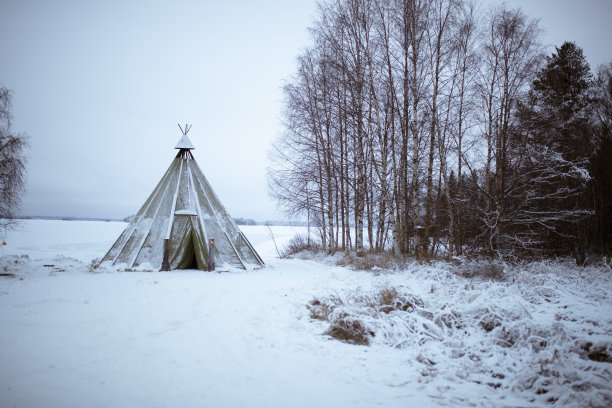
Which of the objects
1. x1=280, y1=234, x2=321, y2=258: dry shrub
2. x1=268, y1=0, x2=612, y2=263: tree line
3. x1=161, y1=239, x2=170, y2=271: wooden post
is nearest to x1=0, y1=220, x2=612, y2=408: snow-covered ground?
x1=161, y1=239, x2=170, y2=271: wooden post

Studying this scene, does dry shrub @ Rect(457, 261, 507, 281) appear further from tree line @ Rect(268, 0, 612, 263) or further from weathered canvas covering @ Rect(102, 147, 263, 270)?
weathered canvas covering @ Rect(102, 147, 263, 270)

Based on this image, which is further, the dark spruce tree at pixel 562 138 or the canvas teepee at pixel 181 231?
the dark spruce tree at pixel 562 138

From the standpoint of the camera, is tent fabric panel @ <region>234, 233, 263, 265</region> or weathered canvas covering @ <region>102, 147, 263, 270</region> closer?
weathered canvas covering @ <region>102, 147, 263, 270</region>

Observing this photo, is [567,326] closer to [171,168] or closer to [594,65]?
[171,168]

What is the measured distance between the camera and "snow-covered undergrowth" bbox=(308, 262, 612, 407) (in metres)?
2.31

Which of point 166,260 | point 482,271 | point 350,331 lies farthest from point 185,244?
point 482,271

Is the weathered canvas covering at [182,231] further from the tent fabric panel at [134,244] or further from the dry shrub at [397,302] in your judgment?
the dry shrub at [397,302]

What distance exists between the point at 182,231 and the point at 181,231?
0.11 feet

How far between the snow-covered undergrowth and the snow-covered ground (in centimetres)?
1

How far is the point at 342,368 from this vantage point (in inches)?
112

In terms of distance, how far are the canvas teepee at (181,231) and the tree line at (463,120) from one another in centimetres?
338

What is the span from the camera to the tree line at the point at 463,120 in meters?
8.90

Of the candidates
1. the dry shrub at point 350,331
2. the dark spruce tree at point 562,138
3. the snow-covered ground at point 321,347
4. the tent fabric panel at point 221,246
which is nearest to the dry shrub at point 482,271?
the snow-covered ground at point 321,347

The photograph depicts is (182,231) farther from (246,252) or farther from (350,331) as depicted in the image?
(350,331)
